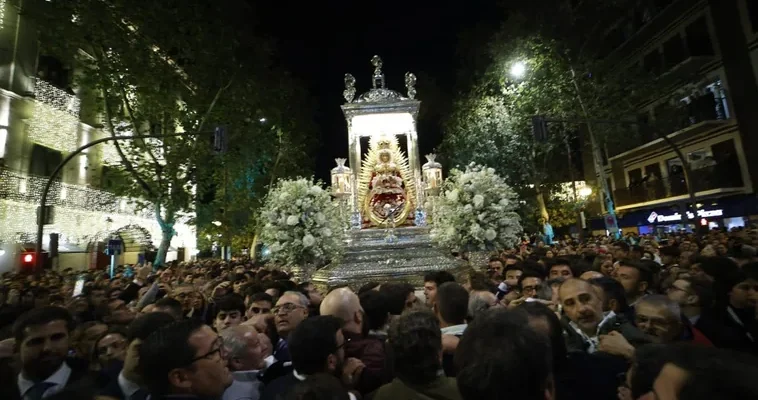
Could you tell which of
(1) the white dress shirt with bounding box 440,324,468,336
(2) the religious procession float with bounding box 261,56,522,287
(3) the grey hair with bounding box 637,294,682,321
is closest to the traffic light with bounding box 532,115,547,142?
(2) the religious procession float with bounding box 261,56,522,287

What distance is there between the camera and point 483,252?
962 centimetres

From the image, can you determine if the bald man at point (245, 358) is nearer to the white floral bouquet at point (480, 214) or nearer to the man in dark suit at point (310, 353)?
the man in dark suit at point (310, 353)

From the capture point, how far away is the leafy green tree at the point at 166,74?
46.1 feet

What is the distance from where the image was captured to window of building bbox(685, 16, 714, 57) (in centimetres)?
2119

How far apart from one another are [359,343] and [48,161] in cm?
2104

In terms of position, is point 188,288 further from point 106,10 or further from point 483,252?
point 106,10

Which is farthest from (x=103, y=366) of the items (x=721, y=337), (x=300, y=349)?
Answer: (x=721, y=337)

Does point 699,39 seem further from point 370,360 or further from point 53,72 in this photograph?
point 53,72

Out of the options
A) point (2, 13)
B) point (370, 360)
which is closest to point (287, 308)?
point (370, 360)

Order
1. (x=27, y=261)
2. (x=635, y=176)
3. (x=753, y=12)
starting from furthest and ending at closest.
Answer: (x=635, y=176) < (x=753, y=12) < (x=27, y=261)

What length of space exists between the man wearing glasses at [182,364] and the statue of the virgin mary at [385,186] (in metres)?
9.80

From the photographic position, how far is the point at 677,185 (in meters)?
23.0

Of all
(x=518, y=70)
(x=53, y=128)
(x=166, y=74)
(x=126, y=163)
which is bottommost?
(x=126, y=163)

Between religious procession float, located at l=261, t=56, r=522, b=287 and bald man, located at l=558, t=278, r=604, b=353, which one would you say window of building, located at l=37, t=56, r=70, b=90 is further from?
bald man, located at l=558, t=278, r=604, b=353
